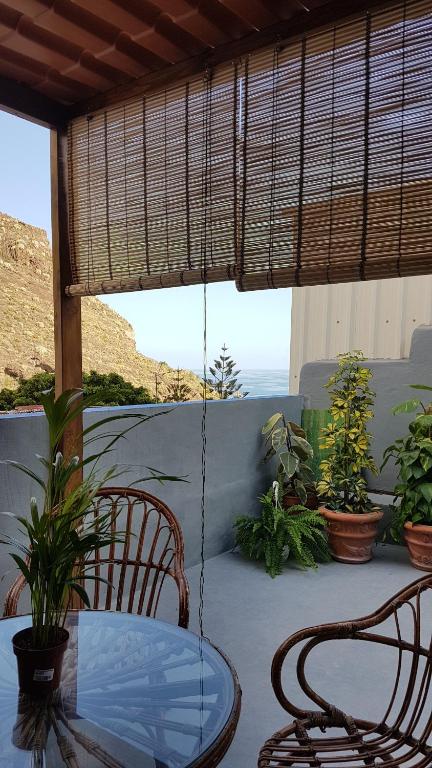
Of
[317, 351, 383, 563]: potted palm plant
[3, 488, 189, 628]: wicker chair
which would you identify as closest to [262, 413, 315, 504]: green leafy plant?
[317, 351, 383, 563]: potted palm plant

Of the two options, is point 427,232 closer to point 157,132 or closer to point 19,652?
point 157,132

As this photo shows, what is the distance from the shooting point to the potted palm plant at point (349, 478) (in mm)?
3789

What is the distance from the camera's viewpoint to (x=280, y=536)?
3.64 m

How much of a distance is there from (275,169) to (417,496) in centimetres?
250

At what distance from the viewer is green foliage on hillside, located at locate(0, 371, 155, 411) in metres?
3.70

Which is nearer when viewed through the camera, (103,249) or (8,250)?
(103,249)

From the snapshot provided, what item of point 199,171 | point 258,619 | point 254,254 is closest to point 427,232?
point 254,254

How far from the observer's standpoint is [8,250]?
18.0ft

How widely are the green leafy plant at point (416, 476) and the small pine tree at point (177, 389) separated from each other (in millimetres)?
1530

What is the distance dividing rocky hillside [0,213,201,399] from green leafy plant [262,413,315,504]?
67cm

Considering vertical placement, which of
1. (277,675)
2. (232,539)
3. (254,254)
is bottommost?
(232,539)

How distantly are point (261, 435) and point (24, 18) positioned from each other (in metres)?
3.07

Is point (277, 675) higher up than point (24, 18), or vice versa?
point (24, 18)

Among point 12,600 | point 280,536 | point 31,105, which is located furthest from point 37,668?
point 280,536
